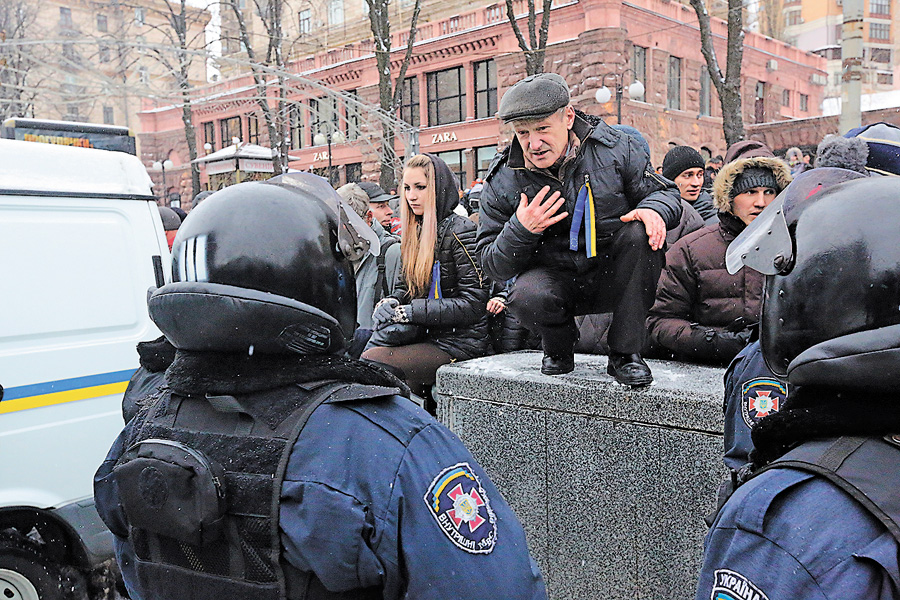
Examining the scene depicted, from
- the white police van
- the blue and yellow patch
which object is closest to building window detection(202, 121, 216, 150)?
the white police van

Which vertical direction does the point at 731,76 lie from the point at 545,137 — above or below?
above

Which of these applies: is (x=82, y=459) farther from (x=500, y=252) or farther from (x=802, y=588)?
(x=802, y=588)

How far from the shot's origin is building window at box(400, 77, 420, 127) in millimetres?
28744

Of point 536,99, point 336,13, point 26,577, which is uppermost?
point 336,13

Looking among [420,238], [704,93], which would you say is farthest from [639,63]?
[420,238]

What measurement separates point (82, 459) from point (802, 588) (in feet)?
11.7

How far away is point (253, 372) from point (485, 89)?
25.7m

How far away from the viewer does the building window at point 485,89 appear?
25.8 metres

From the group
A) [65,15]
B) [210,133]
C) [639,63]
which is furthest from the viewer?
[65,15]

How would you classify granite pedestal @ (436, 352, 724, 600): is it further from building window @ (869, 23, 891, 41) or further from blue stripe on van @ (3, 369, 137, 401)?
building window @ (869, 23, 891, 41)

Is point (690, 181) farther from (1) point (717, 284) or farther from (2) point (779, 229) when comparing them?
(2) point (779, 229)

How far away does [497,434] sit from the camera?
11.6ft

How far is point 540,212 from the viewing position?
2.92 meters

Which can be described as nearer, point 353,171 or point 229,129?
point 353,171
